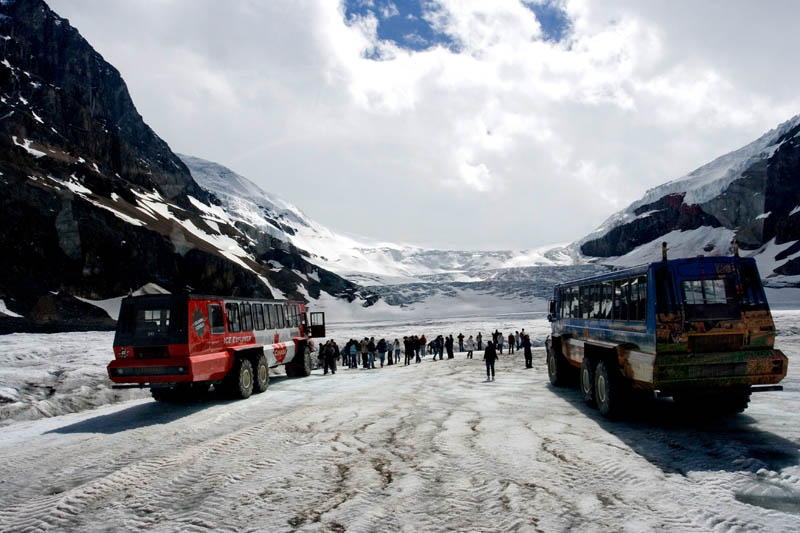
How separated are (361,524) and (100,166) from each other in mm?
92105

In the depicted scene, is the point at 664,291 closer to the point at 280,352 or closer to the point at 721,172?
the point at 280,352

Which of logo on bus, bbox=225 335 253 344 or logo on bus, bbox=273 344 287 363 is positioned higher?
logo on bus, bbox=225 335 253 344

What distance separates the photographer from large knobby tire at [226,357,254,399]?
13.3 meters

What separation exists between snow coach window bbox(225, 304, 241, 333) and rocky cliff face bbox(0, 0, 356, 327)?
146ft

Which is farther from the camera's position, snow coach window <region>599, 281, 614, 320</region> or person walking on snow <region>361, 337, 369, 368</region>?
person walking on snow <region>361, 337, 369, 368</region>

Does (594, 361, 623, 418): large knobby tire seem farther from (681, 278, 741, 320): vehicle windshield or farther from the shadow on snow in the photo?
(681, 278, 741, 320): vehicle windshield

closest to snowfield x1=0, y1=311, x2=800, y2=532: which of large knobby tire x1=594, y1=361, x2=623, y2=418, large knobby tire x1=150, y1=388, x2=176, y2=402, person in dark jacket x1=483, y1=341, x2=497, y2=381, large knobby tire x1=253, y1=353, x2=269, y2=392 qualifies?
large knobby tire x1=594, y1=361, x2=623, y2=418

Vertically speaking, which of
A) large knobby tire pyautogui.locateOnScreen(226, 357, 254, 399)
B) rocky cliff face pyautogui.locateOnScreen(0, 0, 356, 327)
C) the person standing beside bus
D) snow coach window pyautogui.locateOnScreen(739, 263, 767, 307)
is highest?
rocky cliff face pyautogui.locateOnScreen(0, 0, 356, 327)

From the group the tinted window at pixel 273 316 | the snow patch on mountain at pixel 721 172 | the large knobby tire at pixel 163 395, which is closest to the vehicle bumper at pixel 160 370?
the large knobby tire at pixel 163 395

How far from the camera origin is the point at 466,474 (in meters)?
6.12

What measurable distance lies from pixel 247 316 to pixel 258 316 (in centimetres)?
95

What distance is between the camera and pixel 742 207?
467ft

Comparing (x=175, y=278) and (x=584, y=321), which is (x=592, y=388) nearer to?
(x=584, y=321)

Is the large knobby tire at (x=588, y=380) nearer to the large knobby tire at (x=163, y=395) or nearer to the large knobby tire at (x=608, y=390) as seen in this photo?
the large knobby tire at (x=608, y=390)
